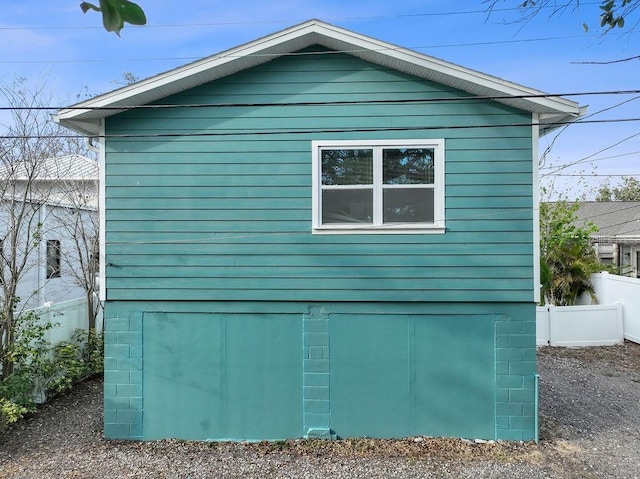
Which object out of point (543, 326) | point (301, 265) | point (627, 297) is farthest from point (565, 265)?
point (301, 265)

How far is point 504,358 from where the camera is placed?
554 centimetres

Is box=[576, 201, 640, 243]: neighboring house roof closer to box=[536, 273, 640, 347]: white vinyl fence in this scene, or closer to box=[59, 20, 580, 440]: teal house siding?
box=[536, 273, 640, 347]: white vinyl fence

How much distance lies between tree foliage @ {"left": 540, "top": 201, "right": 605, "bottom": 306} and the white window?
736 centimetres

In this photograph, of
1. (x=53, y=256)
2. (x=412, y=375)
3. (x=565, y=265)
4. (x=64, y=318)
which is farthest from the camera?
(x=565, y=265)

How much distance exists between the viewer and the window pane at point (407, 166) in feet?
18.2

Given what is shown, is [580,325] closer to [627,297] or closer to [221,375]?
[627,297]

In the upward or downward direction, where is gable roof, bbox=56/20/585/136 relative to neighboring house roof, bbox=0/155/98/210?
upward

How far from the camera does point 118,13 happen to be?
1419 mm

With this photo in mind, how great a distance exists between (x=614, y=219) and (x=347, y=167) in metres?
19.1

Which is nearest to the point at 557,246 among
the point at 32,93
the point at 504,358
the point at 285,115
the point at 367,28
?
the point at 504,358

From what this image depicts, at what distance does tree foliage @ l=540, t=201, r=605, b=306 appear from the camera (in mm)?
11789

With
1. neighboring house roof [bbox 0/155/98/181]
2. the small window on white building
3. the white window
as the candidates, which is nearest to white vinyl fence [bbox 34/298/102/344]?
neighboring house roof [bbox 0/155/98/181]

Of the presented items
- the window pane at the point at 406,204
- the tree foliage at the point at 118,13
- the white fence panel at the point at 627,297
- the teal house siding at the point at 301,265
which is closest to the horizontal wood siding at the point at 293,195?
the teal house siding at the point at 301,265

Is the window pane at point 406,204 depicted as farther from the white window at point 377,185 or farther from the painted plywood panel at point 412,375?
the painted plywood panel at point 412,375
